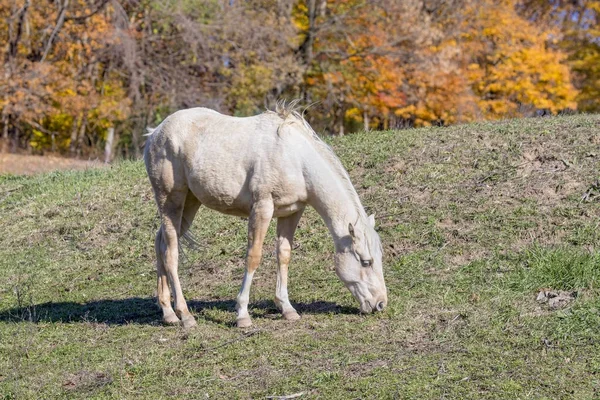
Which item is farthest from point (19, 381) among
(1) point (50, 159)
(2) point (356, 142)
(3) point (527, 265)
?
(1) point (50, 159)

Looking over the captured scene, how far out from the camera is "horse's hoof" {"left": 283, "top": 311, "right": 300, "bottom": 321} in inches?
288

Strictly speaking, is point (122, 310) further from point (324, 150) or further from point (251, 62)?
point (251, 62)

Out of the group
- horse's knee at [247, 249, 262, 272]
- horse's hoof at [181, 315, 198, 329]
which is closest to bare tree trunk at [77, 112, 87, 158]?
horse's hoof at [181, 315, 198, 329]

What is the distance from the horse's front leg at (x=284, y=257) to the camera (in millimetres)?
7469

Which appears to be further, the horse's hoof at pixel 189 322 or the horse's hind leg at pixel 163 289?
the horse's hind leg at pixel 163 289

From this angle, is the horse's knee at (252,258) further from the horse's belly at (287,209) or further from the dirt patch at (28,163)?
the dirt patch at (28,163)

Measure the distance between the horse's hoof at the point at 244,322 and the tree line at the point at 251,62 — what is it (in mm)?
17810

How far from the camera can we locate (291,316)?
7.34 meters

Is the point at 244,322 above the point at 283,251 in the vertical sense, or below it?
below

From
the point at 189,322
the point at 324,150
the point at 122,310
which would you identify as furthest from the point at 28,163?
the point at 324,150

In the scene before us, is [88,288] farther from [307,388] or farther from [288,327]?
[307,388]

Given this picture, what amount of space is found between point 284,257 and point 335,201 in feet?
2.69

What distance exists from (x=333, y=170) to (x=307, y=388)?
219 cm

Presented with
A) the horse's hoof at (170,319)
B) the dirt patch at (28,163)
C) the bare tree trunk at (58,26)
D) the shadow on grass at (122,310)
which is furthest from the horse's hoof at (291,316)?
the bare tree trunk at (58,26)
